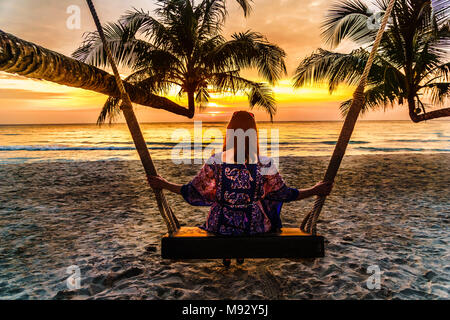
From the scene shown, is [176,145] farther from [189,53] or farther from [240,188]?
[240,188]

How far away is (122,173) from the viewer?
9.33 m

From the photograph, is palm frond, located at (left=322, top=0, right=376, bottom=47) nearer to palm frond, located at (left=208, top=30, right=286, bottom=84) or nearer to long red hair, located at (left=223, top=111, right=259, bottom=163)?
palm frond, located at (left=208, top=30, right=286, bottom=84)

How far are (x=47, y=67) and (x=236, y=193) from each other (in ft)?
7.15

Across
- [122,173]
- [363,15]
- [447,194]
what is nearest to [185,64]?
[122,173]

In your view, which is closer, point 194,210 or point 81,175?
point 194,210

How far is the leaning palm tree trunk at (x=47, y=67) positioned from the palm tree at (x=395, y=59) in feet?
20.3

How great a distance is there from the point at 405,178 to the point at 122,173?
7.59 m

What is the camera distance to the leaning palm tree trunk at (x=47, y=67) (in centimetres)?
256

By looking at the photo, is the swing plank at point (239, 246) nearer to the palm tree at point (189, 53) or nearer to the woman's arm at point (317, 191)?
the woman's arm at point (317, 191)

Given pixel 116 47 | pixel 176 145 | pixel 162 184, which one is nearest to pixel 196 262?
pixel 162 184

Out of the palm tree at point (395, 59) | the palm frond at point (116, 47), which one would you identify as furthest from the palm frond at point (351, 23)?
the palm frond at point (116, 47)

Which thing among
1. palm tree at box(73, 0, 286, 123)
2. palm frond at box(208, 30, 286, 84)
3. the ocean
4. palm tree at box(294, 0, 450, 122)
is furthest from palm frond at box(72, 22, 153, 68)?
the ocean

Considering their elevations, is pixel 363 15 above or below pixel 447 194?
above
